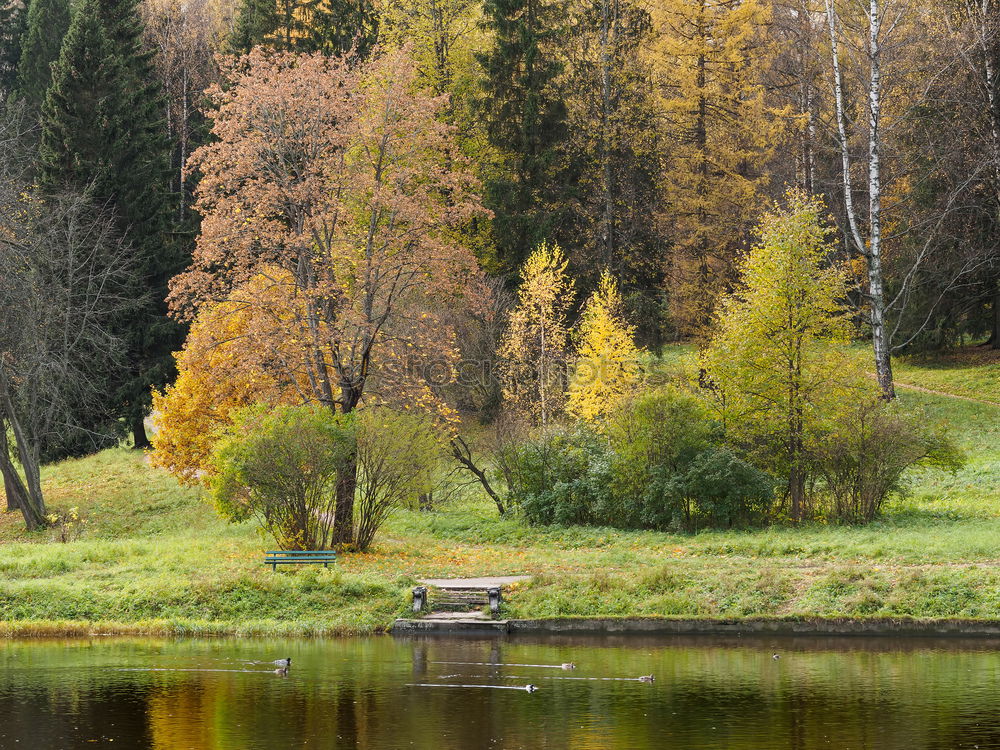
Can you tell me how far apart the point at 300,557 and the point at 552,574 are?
16.7ft

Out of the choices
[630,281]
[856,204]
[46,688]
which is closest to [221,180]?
[46,688]

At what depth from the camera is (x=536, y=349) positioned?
1613 inches

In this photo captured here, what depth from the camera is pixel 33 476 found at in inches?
1375

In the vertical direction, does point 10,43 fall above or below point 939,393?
above

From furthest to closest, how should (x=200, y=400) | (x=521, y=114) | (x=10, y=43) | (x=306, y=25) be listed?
(x=10, y=43) → (x=306, y=25) → (x=521, y=114) → (x=200, y=400)

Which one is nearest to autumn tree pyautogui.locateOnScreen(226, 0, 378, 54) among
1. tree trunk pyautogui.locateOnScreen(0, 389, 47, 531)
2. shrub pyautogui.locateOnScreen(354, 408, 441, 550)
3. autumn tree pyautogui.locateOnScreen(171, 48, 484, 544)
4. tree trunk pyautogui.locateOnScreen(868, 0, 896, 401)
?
tree trunk pyautogui.locateOnScreen(0, 389, 47, 531)

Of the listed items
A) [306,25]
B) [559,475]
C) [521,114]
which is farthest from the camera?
[306,25]

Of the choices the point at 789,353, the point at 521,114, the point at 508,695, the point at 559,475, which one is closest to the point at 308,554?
the point at 559,475

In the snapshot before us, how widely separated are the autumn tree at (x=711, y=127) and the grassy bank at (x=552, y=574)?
18.0 metres

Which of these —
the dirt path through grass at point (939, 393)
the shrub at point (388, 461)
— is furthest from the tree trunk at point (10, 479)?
the dirt path through grass at point (939, 393)

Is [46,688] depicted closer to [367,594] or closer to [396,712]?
[396,712]

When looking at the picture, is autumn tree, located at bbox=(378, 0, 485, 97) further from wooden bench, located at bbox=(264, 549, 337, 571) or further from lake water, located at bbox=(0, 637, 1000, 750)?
lake water, located at bbox=(0, 637, 1000, 750)

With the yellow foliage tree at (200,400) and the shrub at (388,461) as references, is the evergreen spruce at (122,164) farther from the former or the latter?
the shrub at (388,461)

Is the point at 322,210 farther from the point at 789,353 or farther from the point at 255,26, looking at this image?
the point at 255,26
